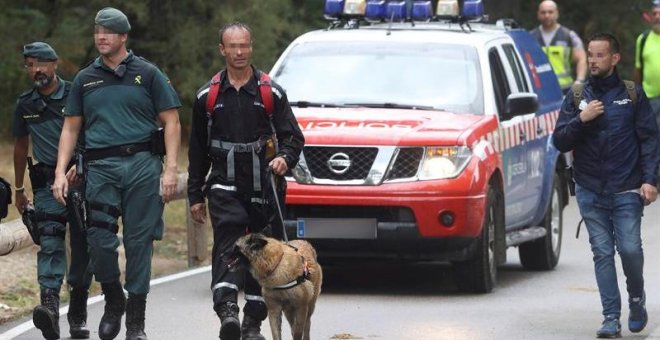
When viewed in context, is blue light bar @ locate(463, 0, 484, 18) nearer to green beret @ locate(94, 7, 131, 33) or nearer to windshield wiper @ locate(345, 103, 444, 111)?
windshield wiper @ locate(345, 103, 444, 111)

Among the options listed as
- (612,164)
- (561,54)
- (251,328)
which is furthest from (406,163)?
(561,54)

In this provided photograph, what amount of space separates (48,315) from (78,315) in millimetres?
503

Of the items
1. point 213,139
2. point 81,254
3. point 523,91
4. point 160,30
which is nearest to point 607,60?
point 213,139

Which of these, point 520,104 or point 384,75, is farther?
point 384,75

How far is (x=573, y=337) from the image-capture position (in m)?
10.7

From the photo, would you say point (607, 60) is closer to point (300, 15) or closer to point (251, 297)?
point (251, 297)

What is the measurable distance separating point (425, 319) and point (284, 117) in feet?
7.19

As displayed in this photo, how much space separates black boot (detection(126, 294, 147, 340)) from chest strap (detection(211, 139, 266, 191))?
889 millimetres

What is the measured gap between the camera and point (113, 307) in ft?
34.0

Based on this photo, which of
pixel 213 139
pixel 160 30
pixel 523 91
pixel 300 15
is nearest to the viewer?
pixel 213 139

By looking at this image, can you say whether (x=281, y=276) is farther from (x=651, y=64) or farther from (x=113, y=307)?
(x=651, y=64)

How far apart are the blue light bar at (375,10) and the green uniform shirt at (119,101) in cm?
520

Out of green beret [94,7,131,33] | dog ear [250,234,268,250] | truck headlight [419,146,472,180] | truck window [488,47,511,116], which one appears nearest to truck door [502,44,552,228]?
truck window [488,47,511,116]

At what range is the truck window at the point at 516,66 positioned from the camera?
48.4 feet
